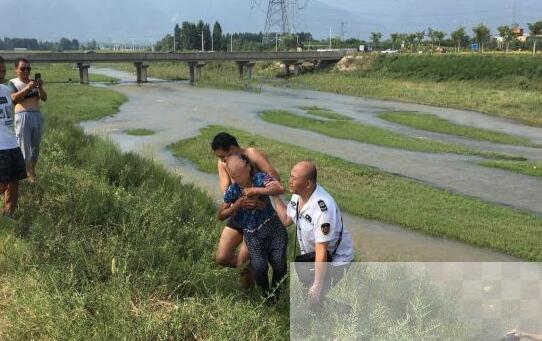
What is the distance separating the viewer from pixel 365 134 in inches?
936

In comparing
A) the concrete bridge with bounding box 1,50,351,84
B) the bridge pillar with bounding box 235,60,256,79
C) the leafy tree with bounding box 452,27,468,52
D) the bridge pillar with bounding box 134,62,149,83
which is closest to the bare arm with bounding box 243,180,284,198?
the concrete bridge with bounding box 1,50,351,84

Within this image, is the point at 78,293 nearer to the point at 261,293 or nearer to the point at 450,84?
the point at 261,293

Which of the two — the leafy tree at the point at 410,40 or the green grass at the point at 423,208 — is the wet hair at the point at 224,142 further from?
the leafy tree at the point at 410,40

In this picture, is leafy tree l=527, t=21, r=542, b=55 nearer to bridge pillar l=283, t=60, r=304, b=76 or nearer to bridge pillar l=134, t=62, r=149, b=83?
bridge pillar l=283, t=60, r=304, b=76

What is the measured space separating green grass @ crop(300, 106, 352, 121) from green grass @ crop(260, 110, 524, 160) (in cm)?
169

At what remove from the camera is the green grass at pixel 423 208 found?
10.5 metres

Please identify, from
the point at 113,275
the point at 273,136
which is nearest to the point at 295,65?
the point at 273,136

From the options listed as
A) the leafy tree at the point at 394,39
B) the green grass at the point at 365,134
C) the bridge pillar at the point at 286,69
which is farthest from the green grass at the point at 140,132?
the leafy tree at the point at 394,39

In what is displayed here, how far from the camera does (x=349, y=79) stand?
5769 cm

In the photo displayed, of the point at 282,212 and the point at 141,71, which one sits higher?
the point at 141,71

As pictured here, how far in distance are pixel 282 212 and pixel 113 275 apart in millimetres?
1496

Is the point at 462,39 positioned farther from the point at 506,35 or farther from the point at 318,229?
the point at 318,229

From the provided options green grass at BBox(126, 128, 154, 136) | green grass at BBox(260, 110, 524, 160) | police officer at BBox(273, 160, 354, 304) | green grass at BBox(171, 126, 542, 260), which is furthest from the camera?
green grass at BBox(126, 128, 154, 136)

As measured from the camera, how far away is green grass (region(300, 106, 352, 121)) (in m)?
29.9
